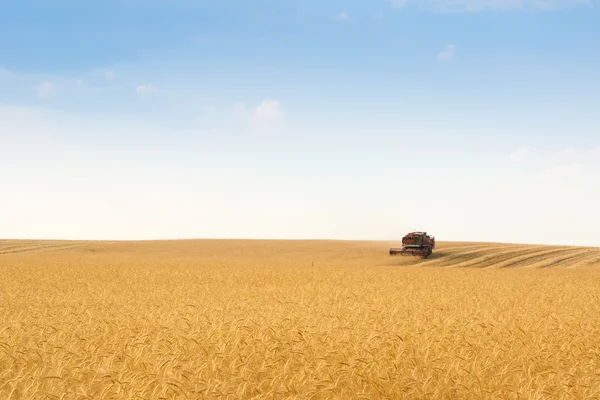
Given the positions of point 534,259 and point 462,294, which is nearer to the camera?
point 462,294

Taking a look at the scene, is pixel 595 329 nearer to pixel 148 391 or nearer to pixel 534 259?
pixel 148 391

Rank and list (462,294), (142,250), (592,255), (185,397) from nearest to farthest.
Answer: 1. (185,397)
2. (462,294)
3. (592,255)
4. (142,250)

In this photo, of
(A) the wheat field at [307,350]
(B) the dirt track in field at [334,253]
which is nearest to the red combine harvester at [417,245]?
(B) the dirt track in field at [334,253]

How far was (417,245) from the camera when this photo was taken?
4506 cm

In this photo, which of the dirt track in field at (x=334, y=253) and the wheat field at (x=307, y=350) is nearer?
the wheat field at (x=307, y=350)

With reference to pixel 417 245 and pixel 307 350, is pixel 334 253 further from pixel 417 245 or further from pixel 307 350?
pixel 307 350

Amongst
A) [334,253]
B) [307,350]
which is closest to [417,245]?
[334,253]

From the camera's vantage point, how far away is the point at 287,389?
17.6 ft

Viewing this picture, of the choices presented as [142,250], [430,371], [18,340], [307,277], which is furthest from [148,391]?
[142,250]

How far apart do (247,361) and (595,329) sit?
5.82 metres

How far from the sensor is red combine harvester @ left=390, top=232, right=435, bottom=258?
44.9 meters

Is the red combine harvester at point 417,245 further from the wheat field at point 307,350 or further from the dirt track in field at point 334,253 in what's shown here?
the wheat field at point 307,350

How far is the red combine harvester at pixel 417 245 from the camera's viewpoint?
4488 centimetres

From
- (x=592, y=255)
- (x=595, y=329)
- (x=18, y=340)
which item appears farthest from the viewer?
(x=592, y=255)
